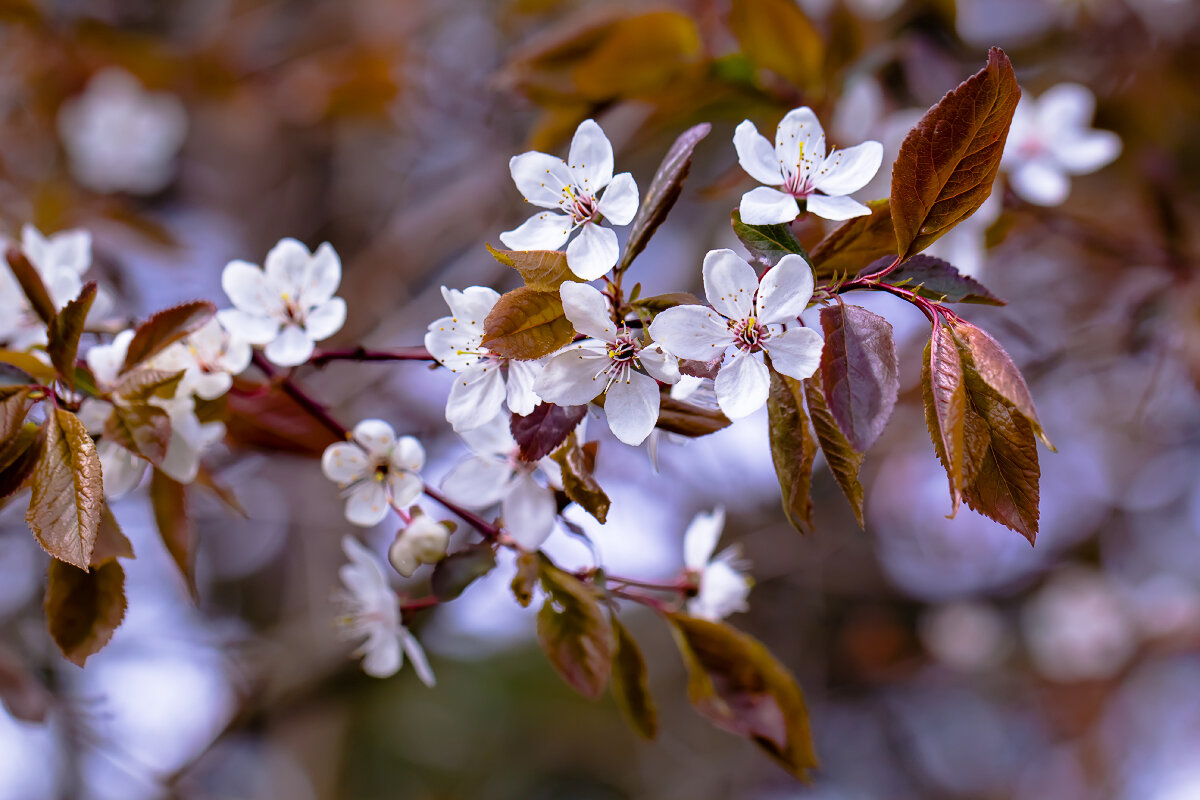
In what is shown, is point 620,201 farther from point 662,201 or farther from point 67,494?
point 67,494

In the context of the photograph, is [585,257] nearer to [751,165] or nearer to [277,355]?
[751,165]

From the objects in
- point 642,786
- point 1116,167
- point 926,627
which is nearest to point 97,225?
point 1116,167

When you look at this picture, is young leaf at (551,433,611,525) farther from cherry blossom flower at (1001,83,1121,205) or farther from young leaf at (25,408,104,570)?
cherry blossom flower at (1001,83,1121,205)

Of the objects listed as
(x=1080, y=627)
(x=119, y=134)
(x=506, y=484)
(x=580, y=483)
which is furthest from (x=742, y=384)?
(x=1080, y=627)

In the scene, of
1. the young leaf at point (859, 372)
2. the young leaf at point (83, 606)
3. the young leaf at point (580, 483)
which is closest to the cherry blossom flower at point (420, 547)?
the young leaf at point (580, 483)

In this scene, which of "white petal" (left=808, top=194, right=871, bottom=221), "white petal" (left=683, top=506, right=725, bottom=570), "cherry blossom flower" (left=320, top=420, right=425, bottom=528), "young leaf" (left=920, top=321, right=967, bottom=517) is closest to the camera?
"young leaf" (left=920, top=321, right=967, bottom=517)

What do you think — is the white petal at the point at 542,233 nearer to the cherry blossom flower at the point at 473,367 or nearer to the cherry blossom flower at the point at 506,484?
the cherry blossom flower at the point at 473,367

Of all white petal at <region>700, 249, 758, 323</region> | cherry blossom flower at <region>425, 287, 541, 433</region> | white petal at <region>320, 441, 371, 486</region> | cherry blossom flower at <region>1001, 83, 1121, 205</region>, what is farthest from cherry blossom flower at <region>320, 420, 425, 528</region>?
cherry blossom flower at <region>1001, 83, 1121, 205</region>
